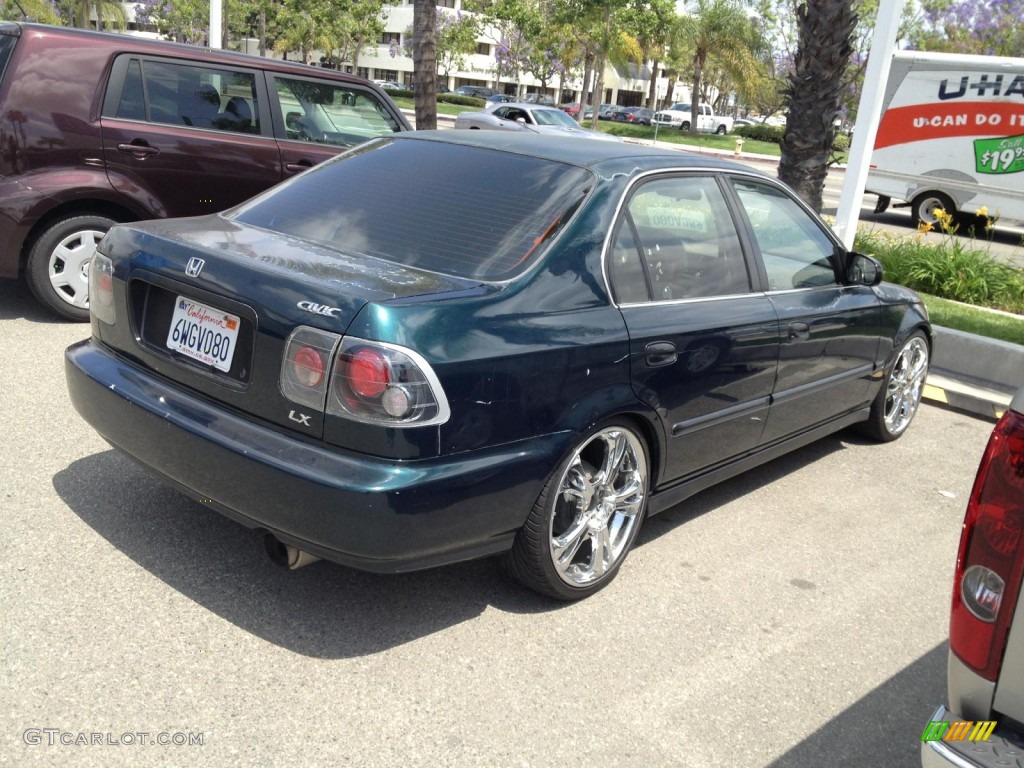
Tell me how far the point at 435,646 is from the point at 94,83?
16.5 ft

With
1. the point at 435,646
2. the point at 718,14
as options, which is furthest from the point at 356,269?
the point at 718,14

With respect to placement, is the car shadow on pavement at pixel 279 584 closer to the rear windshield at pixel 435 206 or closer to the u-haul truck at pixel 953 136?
the rear windshield at pixel 435 206

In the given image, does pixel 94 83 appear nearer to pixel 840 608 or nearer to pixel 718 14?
pixel 840 608

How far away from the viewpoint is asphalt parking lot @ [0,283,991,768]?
111 inches

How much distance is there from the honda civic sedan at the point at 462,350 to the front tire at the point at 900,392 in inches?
48.0

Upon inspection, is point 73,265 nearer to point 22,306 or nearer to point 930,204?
point 22,306

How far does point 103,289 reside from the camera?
3.75 meters

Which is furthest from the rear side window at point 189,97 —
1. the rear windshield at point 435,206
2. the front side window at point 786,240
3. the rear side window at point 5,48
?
the front side window at point 786,240

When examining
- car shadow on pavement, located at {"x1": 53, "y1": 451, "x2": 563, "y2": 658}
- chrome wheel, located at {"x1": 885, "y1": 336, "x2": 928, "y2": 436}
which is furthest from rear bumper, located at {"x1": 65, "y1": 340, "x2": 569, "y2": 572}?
chrome wheel, located at {"x1": 885, "y1": 336, "x2": 928, "y2": 436}

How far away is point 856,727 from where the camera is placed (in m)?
3.14

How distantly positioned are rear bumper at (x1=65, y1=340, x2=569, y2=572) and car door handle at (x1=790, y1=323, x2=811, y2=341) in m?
1.64

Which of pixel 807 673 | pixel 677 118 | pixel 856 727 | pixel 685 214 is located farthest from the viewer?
pixel 677 118

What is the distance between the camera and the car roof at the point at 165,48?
20.9 ft

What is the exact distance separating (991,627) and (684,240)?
224 cm
